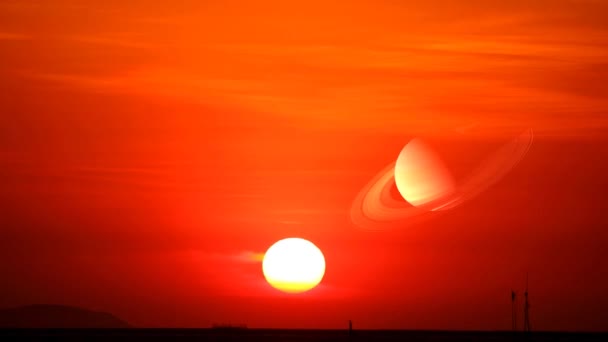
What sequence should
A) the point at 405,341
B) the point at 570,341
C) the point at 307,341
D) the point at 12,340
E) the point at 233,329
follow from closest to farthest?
the point at 12,340, the point at 307,341, the point at 405,341, the point at 570,341, the point at 233,329

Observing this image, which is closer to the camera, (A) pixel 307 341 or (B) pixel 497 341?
(A) pixel 307 341

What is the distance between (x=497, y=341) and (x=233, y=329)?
45110 millimetres

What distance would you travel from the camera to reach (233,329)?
158 meters

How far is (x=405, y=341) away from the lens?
123 m

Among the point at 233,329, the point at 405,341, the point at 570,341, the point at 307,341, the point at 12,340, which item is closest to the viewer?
the point at 12,340

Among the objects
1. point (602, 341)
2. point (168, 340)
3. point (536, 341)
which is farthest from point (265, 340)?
point (602, 341)

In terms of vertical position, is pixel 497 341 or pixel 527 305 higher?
pixel 527 305

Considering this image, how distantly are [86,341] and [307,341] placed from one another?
2368 cm

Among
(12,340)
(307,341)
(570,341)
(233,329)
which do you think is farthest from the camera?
(233,329)

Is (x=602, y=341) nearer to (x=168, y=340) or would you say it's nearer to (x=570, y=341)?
(x=570, y=341)

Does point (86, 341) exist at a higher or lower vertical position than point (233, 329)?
lower

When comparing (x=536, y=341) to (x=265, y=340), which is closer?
(x=265, y=340)

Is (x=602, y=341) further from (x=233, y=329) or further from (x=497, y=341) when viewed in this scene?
(x=233, y=329)

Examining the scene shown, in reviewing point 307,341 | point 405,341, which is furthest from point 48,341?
point 405,341
